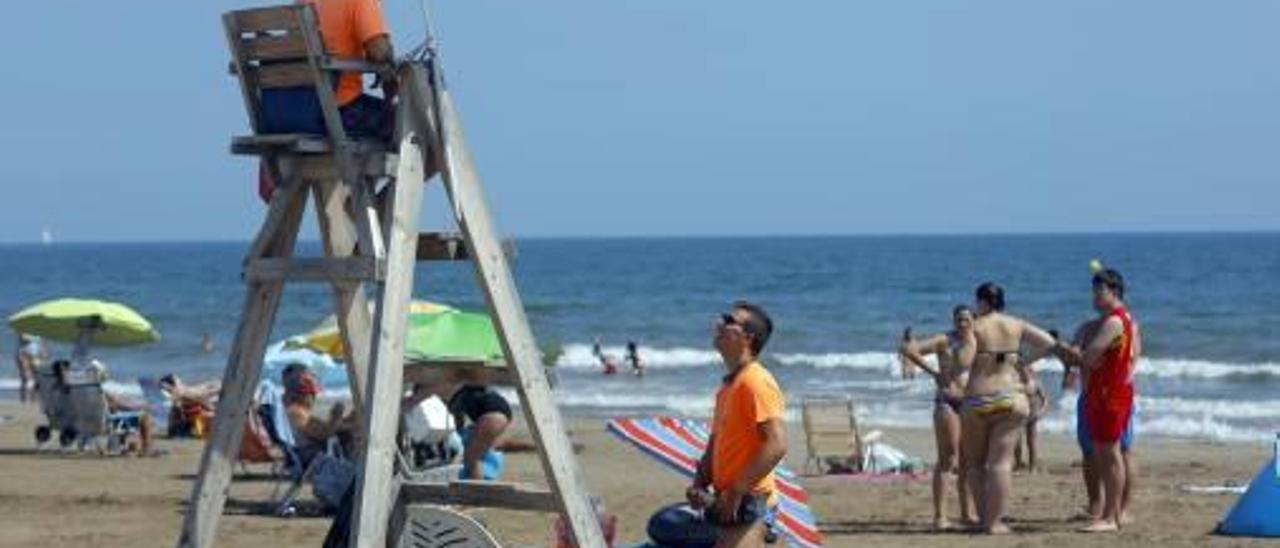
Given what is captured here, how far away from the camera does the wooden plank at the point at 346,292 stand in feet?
23.2

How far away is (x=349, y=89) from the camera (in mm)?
6887

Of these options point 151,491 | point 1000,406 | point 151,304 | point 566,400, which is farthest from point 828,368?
point 151,304

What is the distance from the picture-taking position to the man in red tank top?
11977mm

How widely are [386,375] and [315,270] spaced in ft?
1.54

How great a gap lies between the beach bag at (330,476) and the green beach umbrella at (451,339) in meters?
1.35

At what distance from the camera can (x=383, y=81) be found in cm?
690

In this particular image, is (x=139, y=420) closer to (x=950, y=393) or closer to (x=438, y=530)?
(x=950, y=393)

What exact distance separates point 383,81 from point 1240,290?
59896 millimetres

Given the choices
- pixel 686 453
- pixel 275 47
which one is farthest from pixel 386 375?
pixel 686 453

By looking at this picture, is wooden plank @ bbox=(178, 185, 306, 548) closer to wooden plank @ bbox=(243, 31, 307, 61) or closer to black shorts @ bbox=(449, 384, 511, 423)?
wooden plank @ bbox=(243, 31, 307, 61)

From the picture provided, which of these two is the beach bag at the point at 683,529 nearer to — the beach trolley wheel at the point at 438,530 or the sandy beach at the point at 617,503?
the beach trolley wheel at the point at 438,530

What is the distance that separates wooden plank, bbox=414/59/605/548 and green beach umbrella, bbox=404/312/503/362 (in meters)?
7.10

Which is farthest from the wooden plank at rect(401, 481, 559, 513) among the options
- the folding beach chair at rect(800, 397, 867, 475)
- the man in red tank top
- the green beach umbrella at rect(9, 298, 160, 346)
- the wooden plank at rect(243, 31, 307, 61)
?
the green beach umbrella at rect(9, 298, 160, 346)

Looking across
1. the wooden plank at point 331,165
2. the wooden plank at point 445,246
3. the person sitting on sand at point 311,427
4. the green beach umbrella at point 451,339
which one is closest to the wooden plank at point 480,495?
the wooden plank at point 445,246
